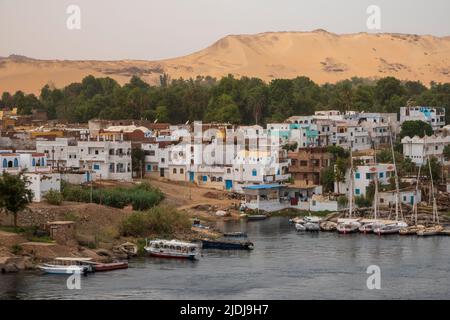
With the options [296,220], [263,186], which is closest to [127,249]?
[296,220]

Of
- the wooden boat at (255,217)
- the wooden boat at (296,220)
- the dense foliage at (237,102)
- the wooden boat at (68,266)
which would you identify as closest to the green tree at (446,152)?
the wooden boat at (255,217)

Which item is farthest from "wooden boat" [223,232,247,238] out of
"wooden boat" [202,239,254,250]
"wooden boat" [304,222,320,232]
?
"wooden boat" [304,222,320,232]

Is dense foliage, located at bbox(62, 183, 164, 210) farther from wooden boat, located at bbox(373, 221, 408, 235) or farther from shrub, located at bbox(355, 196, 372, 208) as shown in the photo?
wooden boat, located at bbox(373, 221, 408, 235)

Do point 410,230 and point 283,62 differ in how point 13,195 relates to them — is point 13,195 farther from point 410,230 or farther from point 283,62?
point 283,62

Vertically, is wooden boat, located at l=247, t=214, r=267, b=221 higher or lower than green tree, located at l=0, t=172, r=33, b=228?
lower

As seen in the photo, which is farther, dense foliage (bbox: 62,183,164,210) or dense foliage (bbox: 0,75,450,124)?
dense foliage (bbox: 0,75,450,124)

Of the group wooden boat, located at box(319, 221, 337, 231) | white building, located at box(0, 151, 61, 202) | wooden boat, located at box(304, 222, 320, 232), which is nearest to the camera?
white building, located at box(0, 151, 61, 202)

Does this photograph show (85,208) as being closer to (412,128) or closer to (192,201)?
(192,201)

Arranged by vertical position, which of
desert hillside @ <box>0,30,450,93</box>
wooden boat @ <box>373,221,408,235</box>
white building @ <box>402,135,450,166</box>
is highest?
desert hillside @ <box>0,30,450,93</box>
